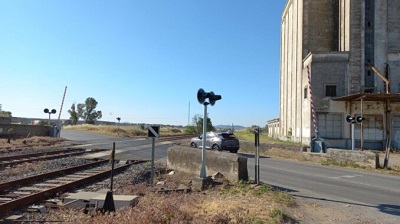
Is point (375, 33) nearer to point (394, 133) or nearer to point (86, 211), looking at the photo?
point (394, 133)

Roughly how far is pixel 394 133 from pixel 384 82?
4411 millimetres

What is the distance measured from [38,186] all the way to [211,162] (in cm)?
586

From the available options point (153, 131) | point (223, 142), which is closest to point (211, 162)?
point (153, 131)

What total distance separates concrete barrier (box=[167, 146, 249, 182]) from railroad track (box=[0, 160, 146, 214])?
8.43ft

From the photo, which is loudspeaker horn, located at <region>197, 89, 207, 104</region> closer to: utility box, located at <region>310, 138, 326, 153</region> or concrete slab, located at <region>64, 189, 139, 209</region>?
concrete slab, located at <region>64, 189, 139, 209</region>

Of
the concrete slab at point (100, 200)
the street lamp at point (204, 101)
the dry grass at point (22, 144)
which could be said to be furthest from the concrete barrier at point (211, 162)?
the dry grass at point (22, 144)

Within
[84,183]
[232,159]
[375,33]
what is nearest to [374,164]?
[232,159]

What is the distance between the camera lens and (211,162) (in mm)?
13156

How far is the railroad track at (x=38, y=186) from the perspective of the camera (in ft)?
27.0

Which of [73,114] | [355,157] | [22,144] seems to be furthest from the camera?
[73,114]

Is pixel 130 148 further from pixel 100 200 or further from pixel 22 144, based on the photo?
pixel 100 200

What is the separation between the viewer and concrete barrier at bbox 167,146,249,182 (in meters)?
11.7

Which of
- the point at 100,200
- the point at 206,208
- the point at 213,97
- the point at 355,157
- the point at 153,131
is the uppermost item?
the point at 213,97

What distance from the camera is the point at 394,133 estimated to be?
2955 centimetres
